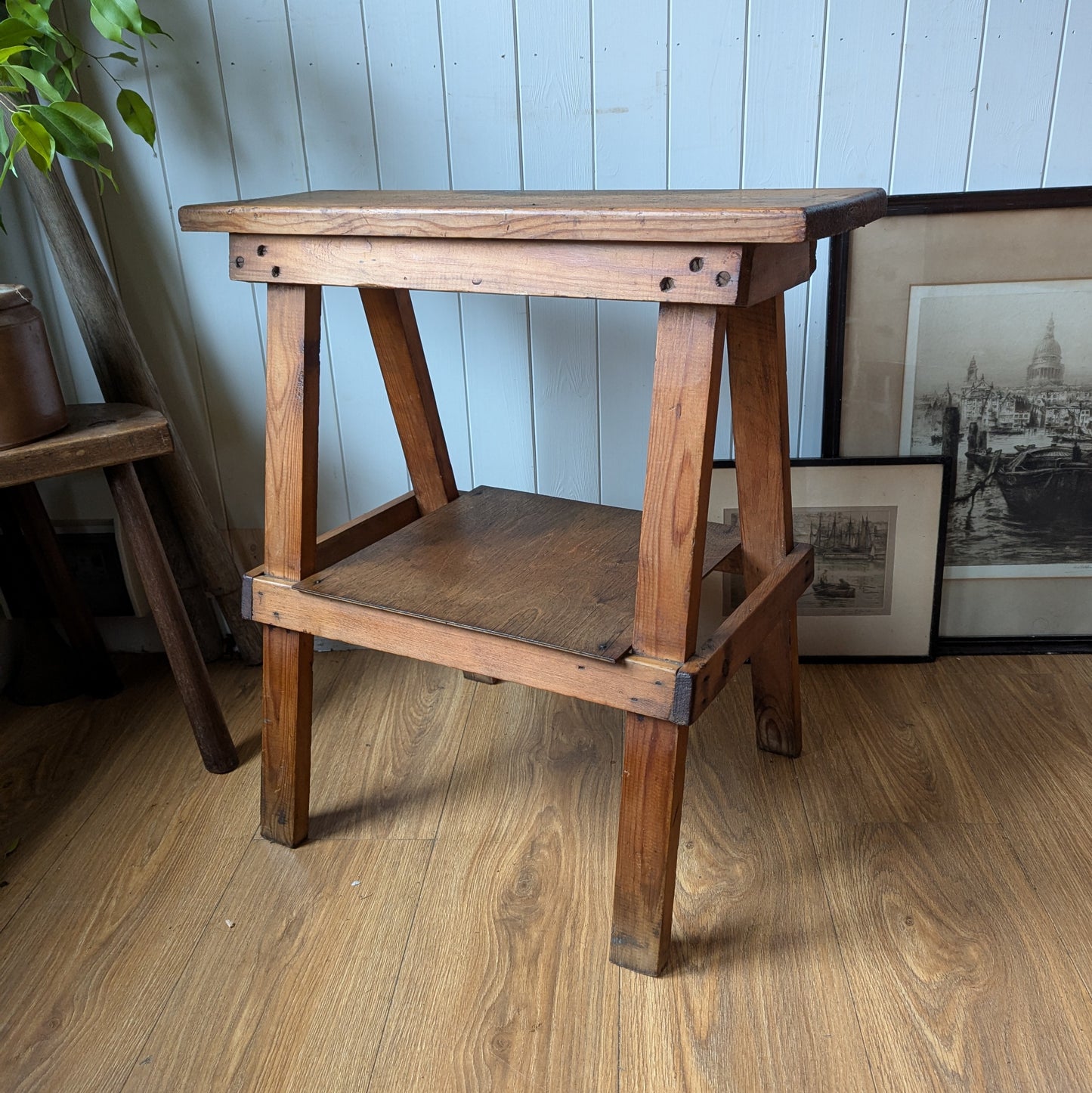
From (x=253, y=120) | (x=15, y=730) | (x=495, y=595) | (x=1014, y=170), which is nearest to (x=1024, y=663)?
(x=1014, y=170)

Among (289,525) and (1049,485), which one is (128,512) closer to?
(289,525)

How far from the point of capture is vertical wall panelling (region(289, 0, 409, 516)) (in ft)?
4.57

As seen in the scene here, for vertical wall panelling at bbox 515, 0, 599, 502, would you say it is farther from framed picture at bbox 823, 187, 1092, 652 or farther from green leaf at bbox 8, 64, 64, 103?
green leaf at bbox 8, 64, 64, 103

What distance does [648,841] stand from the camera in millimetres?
1023

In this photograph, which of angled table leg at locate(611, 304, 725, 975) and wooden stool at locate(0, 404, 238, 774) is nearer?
angled table leg at locate(611, 304, 725, 975)

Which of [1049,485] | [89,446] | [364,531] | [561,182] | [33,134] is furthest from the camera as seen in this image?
[1049,485]

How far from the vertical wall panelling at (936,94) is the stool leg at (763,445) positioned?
44cm

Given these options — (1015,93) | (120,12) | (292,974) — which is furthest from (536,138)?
(292,974)

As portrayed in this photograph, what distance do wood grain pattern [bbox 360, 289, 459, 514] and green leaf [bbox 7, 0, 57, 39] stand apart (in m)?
0.48

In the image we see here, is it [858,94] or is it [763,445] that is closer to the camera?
[763,445]

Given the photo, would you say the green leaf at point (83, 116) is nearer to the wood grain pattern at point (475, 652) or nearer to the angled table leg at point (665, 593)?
the wood grain pattern at point (475, 652)

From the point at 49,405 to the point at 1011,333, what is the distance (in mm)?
1356

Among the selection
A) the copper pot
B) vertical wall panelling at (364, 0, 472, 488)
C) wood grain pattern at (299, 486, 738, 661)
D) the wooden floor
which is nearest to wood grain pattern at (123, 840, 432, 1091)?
the wooden floor

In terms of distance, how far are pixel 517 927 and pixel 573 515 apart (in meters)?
0.53
